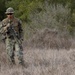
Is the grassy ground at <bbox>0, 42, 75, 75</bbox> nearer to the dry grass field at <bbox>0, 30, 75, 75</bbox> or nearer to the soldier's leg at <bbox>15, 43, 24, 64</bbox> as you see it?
the dry grass field at <bbox>0, 30, 75, 75</bbox>

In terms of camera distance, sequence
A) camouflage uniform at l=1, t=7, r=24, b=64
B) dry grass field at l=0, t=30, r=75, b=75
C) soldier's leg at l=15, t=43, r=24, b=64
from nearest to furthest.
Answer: dry grass field at l=0, t=30, r=75, b=75 → soldier's leg at l=15, t=43, r=24, b=64 → camouflage uniform at l=1, t=7, r=24, b=64

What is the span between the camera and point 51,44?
2116 centimetres

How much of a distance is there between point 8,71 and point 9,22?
1840 millimetres

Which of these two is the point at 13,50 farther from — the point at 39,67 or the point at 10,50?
the point at 39,67

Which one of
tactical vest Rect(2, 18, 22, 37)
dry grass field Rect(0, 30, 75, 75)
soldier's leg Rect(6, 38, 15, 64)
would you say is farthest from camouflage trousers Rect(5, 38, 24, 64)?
tactical vest Rect(2, 18, 22, 37)

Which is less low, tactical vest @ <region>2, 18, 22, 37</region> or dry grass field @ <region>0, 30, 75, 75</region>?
tactical vest @ <region>2, 18, 22, 37</region>

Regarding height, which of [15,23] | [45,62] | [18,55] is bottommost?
[45,62]

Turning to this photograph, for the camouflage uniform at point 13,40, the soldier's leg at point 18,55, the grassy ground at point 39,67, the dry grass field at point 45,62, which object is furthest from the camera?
the camouflage uniform at point 13,40

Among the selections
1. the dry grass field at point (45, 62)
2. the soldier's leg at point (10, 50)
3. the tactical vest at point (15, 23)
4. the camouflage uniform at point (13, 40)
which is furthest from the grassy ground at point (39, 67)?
the tactical vest at point (15, 23)

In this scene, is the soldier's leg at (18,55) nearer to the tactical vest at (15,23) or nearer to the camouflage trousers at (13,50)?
the camouflage trousers at (13,50)

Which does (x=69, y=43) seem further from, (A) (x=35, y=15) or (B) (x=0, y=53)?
(A) (x=35, y=15)

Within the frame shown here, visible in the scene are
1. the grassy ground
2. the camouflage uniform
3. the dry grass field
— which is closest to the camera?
the grassy ground

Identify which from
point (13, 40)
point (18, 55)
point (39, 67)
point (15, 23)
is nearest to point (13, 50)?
point (13, 40)

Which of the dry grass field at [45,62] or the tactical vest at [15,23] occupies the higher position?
the tactical vest at [15,23]
